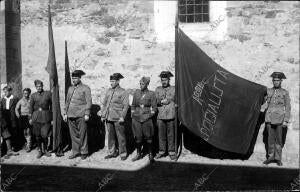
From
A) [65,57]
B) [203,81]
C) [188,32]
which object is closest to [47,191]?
[203,81]

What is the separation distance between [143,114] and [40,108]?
2284mm

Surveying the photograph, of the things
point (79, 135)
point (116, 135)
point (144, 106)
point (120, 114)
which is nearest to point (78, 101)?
point (79, 135)

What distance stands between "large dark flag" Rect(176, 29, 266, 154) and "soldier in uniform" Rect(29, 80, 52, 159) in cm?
291

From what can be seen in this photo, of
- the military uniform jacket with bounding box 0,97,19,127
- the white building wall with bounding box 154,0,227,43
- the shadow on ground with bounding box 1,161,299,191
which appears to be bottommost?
the shadow on ground with bounding box 1,161,299,191

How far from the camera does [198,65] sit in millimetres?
8094

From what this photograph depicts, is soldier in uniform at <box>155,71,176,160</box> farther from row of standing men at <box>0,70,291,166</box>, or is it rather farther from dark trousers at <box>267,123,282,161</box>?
dark trousers at <box>267,123,282,161</box>

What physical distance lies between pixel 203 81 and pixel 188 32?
1.87 meters

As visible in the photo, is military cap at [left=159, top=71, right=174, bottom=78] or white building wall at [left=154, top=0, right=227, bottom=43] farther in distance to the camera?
white building wall at [left=154, top=0, right=227, bottom=43]

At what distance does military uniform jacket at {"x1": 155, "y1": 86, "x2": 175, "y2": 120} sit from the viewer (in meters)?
8.52

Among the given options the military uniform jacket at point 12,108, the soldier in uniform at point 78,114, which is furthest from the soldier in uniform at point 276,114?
the military uniform jacket at point 12,108

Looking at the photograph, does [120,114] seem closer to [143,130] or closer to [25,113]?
[143,130]

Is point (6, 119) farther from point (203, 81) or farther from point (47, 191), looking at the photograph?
point (203, 81)

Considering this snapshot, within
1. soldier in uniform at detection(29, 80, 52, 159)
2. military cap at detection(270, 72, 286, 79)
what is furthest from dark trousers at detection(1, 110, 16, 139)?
military cap at detection(270, 72, 286, 79)

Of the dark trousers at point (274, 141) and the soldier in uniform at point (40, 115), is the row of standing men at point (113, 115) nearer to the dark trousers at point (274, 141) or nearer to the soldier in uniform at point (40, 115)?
the soldier in uniform at point (40, 115)
